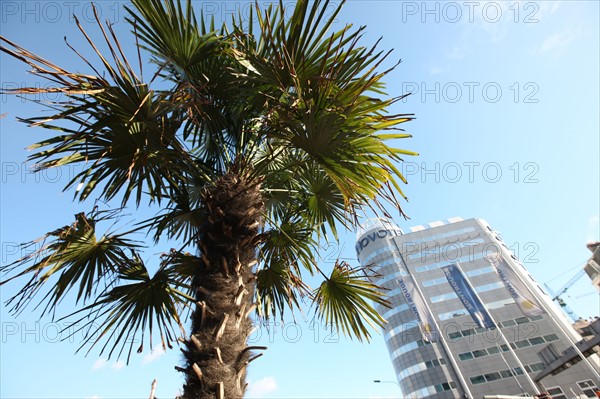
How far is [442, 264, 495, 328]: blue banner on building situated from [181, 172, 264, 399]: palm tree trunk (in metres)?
24.8

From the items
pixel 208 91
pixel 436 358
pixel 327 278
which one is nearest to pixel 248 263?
pixel 327 278

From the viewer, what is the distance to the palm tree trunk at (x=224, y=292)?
188 cm

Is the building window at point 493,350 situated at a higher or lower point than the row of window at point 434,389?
higher

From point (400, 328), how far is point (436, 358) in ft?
20.8

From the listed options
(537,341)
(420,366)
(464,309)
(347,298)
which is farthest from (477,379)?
(347,298)

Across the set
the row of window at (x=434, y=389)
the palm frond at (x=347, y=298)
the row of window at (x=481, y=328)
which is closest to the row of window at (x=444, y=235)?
the row of window at (x=481, y=328)

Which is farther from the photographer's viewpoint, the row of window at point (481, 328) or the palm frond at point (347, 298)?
the row of window at point (481, 328)

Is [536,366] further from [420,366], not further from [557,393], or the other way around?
[420,366]

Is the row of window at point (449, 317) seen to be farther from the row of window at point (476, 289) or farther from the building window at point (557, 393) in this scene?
the building window at point (557, 393)

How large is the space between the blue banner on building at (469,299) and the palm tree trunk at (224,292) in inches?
978

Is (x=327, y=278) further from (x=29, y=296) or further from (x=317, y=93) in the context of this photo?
(x=29, y=296)

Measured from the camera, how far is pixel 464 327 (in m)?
43.1

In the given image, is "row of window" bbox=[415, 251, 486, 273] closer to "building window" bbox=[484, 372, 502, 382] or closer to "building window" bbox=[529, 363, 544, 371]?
"building window" bbox=[529, 363, 544, 371]

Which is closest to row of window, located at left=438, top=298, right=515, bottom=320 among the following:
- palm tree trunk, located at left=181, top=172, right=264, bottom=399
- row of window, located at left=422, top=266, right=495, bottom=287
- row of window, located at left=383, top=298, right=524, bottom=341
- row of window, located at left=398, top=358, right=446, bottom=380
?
row of window, located at left=383, top=298, right=524, bottom=341
